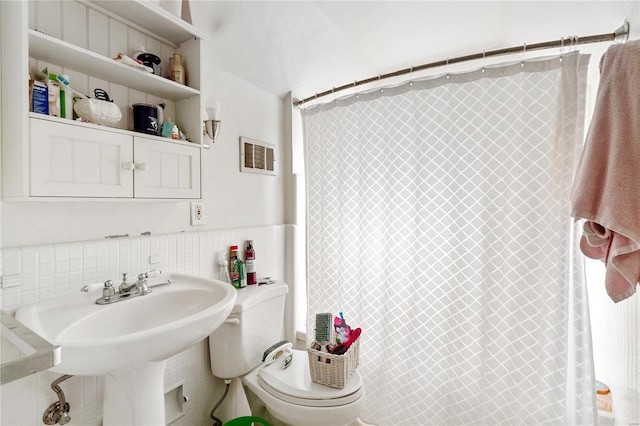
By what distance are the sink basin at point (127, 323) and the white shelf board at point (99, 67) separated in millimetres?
768

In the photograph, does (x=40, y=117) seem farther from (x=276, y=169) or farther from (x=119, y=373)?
(x=276, y=169)

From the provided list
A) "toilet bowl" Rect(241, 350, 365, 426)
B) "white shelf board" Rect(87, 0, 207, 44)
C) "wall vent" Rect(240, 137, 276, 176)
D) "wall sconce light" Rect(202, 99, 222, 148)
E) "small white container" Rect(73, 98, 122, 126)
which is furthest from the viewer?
"wall vent" Rect(240, 137, 276, 176)

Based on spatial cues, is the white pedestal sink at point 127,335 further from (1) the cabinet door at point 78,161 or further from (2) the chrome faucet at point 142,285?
(1) the cabinet door at point 78,161

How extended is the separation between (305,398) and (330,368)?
15 cm

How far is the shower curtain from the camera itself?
1230mm

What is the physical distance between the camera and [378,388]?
1.63 m

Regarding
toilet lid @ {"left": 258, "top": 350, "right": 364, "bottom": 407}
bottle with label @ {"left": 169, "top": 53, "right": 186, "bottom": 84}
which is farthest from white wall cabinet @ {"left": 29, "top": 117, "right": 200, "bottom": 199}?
toilet lid @ {"left": 258, "top": 350, "right": 364, "bottom": 407}

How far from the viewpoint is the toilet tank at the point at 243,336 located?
132 centimetres

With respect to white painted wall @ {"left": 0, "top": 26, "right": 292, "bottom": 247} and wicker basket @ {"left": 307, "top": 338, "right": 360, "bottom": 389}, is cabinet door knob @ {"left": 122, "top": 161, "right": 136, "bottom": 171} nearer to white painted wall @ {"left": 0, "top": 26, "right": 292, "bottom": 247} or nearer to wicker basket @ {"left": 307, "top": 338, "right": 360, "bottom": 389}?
white painted wall @ {"left": 0, "top": 26, "right": 292, "bottom": 247}

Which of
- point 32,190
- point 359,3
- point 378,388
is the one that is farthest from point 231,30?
point 378,388

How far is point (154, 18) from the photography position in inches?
43.4

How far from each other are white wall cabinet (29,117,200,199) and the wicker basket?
0.87m

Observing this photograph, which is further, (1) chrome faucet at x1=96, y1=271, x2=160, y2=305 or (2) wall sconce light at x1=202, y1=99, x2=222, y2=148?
(2) wall sconce light at x1=202, y1=99, x2=222, y2=148

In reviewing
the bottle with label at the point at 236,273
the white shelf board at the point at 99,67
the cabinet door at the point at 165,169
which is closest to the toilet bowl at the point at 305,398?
the bottle with label at the point at 236,273
